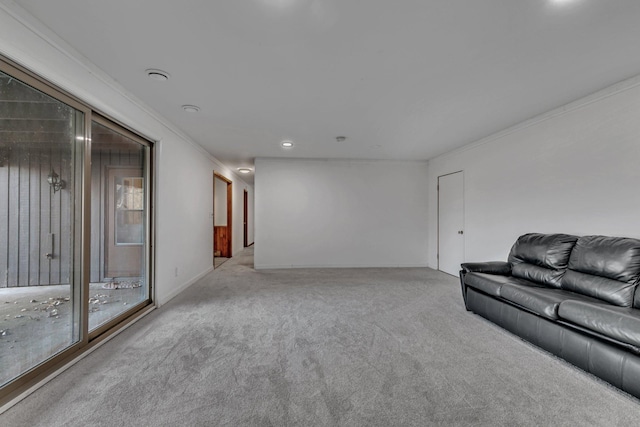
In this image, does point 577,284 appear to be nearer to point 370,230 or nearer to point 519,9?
point 519,9

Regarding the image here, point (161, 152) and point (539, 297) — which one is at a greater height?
point (161, 152)

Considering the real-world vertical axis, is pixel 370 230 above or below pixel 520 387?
above

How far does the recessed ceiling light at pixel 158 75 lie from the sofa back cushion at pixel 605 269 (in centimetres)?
414

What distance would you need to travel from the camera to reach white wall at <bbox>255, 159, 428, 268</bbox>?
19.2ft

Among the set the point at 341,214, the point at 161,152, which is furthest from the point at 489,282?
the point at 161,152

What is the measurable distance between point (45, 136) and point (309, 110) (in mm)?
2340

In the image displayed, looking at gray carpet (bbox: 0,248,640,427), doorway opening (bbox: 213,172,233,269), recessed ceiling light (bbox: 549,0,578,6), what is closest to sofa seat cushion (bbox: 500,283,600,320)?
gray carpet (bbox: 0,248,640,427)

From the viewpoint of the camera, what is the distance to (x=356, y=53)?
2.06 metres

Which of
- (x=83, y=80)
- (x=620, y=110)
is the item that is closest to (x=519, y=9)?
(x=620, y=110)

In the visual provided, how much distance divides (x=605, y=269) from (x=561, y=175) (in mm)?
1252

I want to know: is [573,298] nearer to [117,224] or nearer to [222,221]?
[117,224]

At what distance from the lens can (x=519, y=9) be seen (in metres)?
1.61

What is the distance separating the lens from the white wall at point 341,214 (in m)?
5.84

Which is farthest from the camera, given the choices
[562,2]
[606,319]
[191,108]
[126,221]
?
[126,221]
